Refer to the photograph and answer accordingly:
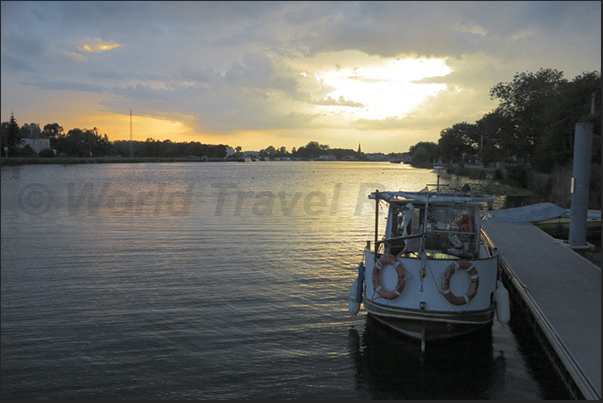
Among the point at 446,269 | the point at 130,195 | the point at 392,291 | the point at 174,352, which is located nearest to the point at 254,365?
the point at 174,352

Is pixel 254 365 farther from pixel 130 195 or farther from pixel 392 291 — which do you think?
pixel 130 195

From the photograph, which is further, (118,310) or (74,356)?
(118,310)

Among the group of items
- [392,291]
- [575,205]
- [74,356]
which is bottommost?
[74,356]

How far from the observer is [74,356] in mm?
11234

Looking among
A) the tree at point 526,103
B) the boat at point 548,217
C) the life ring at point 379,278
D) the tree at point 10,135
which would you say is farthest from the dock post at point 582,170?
the tree at point 10,135

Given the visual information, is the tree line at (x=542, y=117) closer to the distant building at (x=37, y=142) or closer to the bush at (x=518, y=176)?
the bush at (x=518, y=176)

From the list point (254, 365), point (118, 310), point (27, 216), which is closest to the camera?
point (254, 365)

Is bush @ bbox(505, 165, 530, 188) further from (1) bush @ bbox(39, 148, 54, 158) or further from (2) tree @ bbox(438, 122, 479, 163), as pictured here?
(1) bush @ bbox(39, 148, 54, 158)

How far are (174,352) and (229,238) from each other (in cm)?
1455

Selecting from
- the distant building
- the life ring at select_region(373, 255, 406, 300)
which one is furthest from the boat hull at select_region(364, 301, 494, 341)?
the distant building

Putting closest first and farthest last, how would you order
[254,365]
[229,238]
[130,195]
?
1. [254,365]
2. [229,238]
3. [130,195]

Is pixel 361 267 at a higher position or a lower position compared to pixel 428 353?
higher

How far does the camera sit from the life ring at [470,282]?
11.3 m

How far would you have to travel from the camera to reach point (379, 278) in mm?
11969
